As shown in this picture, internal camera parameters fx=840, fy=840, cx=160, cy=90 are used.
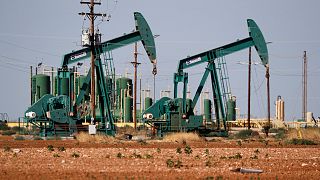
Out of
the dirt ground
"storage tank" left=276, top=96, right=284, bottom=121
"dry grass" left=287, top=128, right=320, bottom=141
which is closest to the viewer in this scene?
the dirt ground

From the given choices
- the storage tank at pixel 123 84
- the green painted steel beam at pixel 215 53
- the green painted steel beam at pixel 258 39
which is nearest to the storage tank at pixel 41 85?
the green painted steel beam at pixel 215 53

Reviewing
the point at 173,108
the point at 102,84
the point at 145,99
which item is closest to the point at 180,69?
the point at 173,108

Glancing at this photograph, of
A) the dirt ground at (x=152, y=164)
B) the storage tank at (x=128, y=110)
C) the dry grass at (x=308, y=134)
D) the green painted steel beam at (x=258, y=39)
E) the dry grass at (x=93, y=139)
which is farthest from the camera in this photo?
the storage tank at (x=128, y=110)

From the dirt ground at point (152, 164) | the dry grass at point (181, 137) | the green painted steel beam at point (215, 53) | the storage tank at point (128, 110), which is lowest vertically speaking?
the dirt ground at point (152, 164)

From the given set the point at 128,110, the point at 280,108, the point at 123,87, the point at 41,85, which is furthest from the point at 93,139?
the point at 280,108

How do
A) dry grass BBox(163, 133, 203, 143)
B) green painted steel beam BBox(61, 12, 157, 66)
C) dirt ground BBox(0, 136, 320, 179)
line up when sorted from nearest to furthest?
1. dirt ground BBox(0, 136, 320, 179)
2. dry grass BBox(163, 133, 203, 143)
3. green painted steel beam BBox(61, 12, 157, 66)

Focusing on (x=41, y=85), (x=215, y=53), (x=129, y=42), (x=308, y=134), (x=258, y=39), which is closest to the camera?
(x=308, y=134)

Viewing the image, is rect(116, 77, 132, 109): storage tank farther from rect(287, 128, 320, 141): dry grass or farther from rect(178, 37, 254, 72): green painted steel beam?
rect(287, 128, 320, 141): dry grass

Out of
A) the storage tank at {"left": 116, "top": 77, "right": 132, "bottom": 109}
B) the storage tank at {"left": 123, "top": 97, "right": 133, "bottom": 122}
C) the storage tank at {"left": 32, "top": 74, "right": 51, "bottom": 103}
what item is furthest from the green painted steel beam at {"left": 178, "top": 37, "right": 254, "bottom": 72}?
the storage tank at {"left": 116, "top": 77, "right": 132, "bottom": 109}

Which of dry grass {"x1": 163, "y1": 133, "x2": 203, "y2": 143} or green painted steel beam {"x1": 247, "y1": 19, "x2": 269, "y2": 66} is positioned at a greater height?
green painted steel beam {"x1": 247, "y1": 19, "x2": 269, "y2": 66}

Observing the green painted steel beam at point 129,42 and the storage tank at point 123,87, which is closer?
the green painted steel beam at point 129,42

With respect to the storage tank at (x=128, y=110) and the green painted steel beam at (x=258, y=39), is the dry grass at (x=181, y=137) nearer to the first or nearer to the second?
the green painted steel beam at (x=258, y=39)

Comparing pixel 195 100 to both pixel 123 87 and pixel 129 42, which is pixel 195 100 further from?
pixel 123 87

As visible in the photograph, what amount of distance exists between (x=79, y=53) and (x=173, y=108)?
6836 mm
